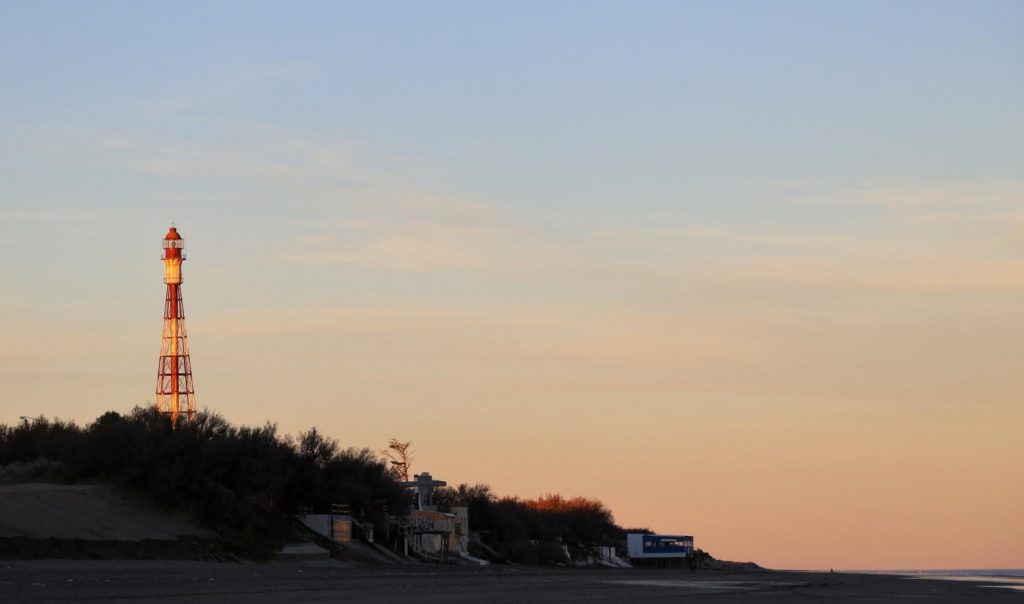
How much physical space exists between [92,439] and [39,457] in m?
6.34

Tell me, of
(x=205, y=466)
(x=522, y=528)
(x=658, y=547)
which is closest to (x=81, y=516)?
(x=205, y=466)

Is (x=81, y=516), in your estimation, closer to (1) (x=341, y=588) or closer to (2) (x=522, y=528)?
(1) (x=341, y=588)

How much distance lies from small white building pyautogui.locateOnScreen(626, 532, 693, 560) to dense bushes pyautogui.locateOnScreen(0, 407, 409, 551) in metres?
34.8

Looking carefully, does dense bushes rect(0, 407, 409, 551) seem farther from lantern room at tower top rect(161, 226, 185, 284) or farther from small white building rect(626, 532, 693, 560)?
small white building rect(626, 532, 693, 560)

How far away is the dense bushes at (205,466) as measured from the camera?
5572cm

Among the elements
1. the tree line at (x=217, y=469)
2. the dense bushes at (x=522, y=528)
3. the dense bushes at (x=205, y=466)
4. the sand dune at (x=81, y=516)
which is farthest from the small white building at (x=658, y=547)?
the sand dune at (x=81, y=516)

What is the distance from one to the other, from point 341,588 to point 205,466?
24.3m

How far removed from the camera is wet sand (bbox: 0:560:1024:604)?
29375 mm

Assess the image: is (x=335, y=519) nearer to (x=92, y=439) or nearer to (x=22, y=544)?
(x=92, y=439)

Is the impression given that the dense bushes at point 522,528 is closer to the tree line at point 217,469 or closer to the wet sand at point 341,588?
the tree line at point 217,469

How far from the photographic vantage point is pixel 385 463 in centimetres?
7356

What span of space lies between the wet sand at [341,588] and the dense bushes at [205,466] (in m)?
8.23

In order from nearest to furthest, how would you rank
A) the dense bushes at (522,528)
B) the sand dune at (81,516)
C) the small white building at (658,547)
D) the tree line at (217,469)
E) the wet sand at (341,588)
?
Answer: the wet sand at (341,588) < the sand dune at (81,516) < the tree line at (217,469) < the dense bushes at (522,528) < the small white building at (658,547)

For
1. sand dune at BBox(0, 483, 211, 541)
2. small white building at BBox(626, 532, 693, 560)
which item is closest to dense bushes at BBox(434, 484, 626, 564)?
small white building at BBox(626, 532, 693, 560)
